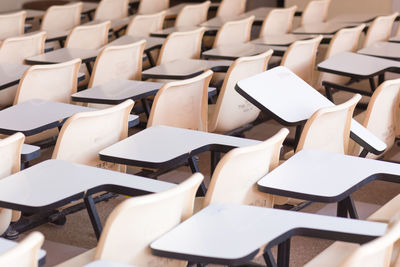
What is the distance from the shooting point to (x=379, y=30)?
6793 mm

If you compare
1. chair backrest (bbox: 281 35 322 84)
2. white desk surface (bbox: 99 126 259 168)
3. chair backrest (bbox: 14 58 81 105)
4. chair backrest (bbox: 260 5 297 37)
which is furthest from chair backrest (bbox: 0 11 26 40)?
white desk surface (bbox: 99 126 259 168)

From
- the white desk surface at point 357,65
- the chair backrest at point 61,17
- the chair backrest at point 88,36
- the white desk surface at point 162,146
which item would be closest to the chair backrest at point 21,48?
the chair backrest at point 88,36

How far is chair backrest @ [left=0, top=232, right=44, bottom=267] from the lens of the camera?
84.8 inches

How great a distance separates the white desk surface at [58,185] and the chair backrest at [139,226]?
0.30m

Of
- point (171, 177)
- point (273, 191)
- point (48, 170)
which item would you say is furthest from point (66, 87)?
point (273, 191)

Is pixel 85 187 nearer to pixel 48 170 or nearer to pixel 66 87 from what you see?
pixel 48 170

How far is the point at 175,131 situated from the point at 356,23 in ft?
13.6

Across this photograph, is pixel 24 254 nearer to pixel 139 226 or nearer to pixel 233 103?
pixel 139 226

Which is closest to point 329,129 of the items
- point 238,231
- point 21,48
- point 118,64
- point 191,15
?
point 238,231

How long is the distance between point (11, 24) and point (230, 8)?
260cm

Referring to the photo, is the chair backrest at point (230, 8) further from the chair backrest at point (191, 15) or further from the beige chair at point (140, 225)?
the beige chair at point (140, 225)

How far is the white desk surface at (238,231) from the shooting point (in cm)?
Result: 240

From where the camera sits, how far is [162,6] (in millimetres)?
9672

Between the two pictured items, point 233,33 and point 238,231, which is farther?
point 233,33
